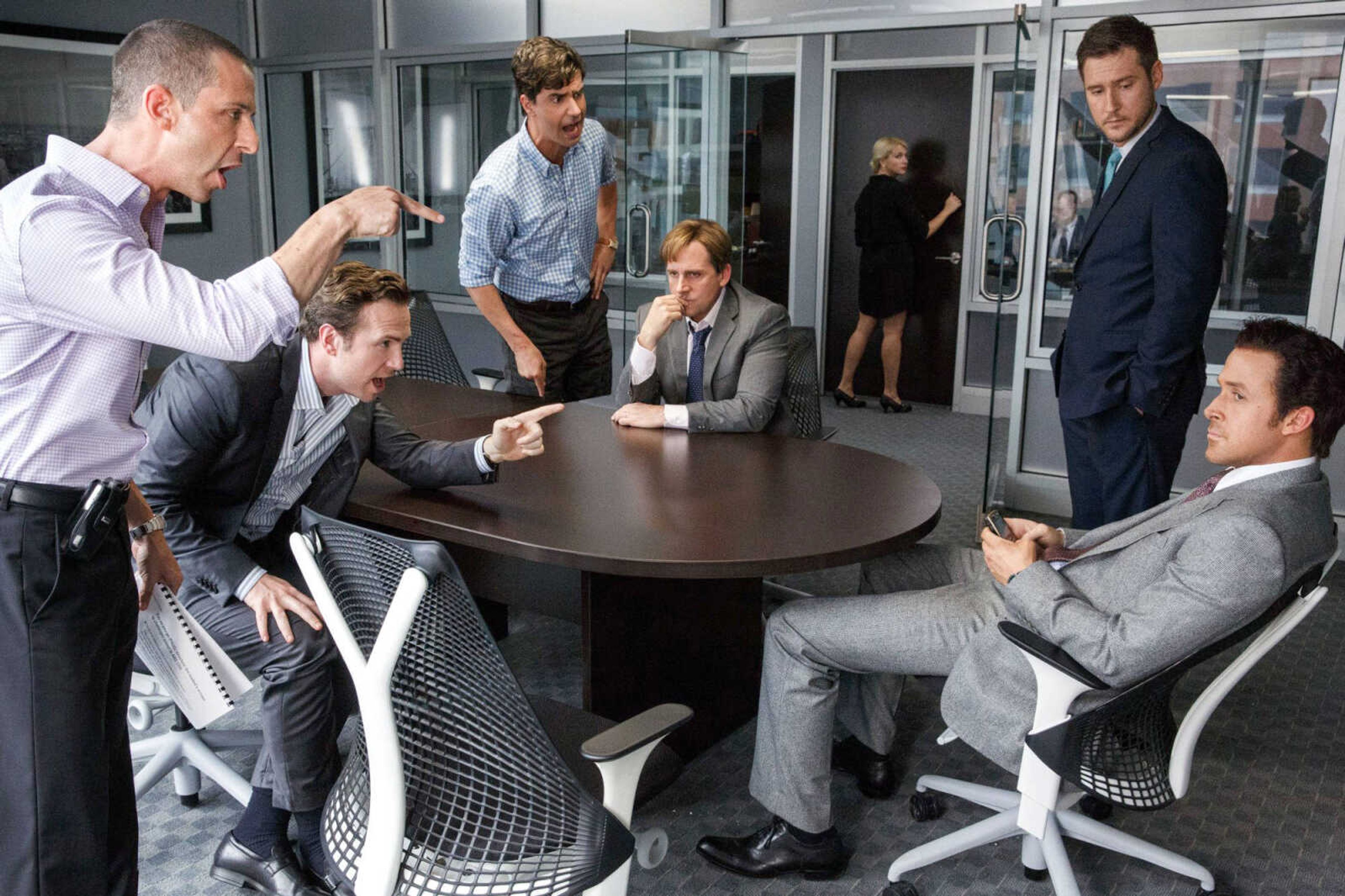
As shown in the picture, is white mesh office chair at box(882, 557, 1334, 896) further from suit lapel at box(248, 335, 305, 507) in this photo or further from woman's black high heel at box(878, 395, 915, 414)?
woman's black high heel at box(878, 395, 915, 414)

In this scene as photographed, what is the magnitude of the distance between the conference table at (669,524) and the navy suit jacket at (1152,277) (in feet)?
2.48

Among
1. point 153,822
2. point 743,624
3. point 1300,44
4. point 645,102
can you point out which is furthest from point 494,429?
point 1300,44

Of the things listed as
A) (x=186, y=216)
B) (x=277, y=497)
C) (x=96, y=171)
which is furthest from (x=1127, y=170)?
(x=186, y=216)

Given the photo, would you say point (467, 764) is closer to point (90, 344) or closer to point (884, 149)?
point (90, 344)

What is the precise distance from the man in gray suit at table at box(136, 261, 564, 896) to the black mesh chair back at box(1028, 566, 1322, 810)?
1280 millimetres

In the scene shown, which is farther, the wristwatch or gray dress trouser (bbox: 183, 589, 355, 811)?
gray dress trouser (bbox: 183, 589, 355, 811)

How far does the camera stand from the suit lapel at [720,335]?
3.28 metres

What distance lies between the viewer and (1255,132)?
4602 mm

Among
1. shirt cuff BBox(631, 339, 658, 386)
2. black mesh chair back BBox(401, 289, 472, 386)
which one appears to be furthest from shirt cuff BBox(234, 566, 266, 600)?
black mesh chair back BBox(401, 289, 472, 386)

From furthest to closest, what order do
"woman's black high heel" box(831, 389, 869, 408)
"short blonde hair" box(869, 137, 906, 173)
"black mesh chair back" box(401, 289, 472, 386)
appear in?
"woman's black high heel" box(831, 389, 869, 408), "short blonde hair" box(869, 137, 906, 173), "black mesh chair back" box(401, 289, 472, 386)

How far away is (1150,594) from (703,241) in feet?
5.47

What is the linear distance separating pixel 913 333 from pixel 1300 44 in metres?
3.05

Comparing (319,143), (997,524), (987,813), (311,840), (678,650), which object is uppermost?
(319,143)

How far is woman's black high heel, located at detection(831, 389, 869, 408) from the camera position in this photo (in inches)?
281
